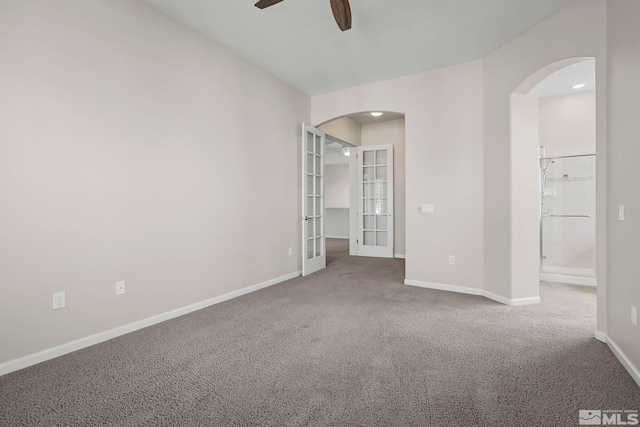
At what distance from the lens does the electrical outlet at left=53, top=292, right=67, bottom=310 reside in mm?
2156

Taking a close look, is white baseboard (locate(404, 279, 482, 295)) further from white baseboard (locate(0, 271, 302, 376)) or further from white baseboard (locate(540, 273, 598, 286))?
white baseboard (locate(0, 271, 302, 376))

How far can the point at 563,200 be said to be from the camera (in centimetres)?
450

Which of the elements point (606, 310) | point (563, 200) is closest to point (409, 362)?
point (606, 310)

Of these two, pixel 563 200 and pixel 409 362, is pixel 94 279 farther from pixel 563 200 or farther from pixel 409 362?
pixel 563 200

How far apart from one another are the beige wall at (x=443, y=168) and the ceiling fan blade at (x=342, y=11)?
2013 mm

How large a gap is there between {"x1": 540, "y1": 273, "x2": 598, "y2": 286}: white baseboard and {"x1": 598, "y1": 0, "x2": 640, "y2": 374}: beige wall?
7.87 ft

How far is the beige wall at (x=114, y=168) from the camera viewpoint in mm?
2002

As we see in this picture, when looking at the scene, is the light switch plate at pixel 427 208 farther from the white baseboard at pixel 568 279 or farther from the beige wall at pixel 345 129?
the beige wall at pixel 345 129

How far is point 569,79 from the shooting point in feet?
12.9

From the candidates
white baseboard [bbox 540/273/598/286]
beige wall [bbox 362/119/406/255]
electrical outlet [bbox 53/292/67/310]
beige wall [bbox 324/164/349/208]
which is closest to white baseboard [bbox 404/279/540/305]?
white baseboard [bbox 540/273/598/286]

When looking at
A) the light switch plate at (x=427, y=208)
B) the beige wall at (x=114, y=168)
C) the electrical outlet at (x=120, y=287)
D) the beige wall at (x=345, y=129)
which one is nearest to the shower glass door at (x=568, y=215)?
the light switch plate at (x=427, y=208)

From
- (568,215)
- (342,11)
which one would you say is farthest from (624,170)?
(568,215)

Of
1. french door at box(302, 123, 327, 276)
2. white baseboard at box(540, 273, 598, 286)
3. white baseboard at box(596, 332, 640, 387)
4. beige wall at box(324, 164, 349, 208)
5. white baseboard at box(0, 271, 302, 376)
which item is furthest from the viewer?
beige wall at box(324, 164, 349, 208)

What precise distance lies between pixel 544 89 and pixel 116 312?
5.88 metres
